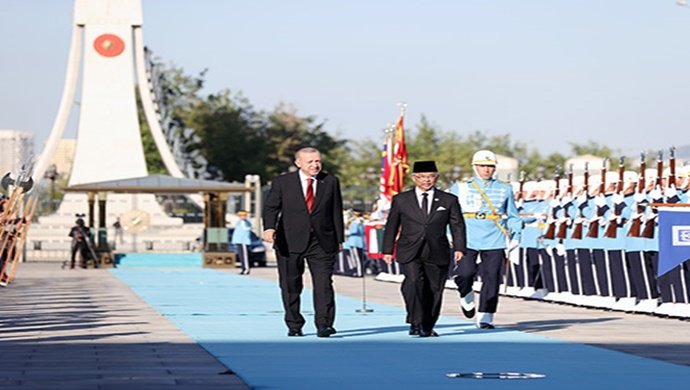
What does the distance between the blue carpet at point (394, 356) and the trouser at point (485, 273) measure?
0.33m

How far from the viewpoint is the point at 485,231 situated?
1847 cm

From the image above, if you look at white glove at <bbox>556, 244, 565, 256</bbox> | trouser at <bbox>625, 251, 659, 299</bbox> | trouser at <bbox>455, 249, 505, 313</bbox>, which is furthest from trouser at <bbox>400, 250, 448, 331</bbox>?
white glove at <bbox>556, 244, 565, 256</bbox>

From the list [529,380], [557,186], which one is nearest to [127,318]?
[557,186]

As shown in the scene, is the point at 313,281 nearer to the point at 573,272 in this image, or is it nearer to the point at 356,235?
the point at 573,272

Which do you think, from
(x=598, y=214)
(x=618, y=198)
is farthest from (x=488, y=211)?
(x=598, y=214)

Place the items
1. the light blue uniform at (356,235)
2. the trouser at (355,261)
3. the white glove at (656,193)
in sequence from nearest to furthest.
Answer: the white glove at (656,193), the trouser at (355,261), the light blue uniform at (356,235)

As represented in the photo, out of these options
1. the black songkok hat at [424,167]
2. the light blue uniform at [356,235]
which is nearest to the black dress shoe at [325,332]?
the black songkok hat at [424,167]

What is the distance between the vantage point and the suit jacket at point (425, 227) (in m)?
Answer: 17.5

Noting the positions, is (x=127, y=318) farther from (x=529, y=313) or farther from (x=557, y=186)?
(x=557, y=186)

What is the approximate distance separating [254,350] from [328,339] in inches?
65.0

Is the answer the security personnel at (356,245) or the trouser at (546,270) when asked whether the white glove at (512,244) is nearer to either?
the trouser at (546,270)

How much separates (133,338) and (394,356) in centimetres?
336

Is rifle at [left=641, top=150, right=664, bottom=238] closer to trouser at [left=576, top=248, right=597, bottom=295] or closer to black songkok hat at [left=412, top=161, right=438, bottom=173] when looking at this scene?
trouser at [left=576, top=248, right=597, bottom=295]

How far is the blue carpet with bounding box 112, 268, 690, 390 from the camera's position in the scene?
1213 centimetres
